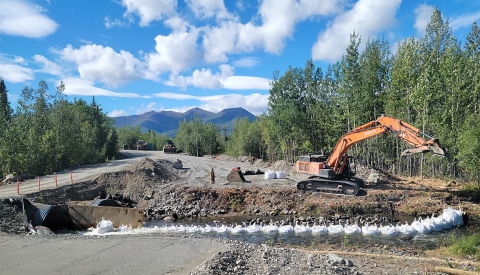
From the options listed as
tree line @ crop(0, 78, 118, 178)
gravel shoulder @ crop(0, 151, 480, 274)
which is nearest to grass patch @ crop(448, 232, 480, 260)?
gravel shoulder @ crop(0, 151, 480, 274)

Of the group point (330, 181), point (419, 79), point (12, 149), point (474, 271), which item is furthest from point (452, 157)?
point (12, 149)

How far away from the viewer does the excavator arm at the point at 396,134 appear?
1558cm

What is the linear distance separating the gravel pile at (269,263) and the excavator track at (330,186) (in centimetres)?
1157

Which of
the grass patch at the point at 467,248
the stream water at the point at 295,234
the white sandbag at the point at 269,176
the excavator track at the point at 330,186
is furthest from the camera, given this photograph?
the white sandbag at the point at 269,176

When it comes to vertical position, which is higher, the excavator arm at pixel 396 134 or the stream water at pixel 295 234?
the excavator arm at pixel 396 134

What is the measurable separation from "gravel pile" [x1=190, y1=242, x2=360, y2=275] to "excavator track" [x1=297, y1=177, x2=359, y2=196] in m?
11.6

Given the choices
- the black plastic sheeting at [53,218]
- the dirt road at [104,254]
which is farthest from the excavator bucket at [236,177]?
the dirt road at [104,254]

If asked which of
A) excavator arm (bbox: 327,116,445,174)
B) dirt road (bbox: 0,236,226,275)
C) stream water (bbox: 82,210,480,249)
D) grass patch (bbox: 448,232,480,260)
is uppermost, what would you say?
excavator arm (bbox: 327,116,445,174)

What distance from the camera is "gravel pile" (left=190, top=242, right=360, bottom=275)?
752cm

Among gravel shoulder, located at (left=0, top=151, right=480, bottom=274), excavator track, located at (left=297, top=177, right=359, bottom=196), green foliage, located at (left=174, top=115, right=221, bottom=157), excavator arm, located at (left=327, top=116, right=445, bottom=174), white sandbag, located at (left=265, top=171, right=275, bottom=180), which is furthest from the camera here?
green foliage, located at (left=174, top=115, right=221, bottom=157)

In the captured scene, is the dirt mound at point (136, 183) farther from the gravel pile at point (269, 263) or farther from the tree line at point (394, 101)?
the tree line at point (394, 101)

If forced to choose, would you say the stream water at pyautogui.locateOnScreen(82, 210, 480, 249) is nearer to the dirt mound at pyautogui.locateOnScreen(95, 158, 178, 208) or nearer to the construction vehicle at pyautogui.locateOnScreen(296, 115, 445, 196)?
the construction vehicle at pyautogui.locateOnScreen(296, 115, 445, 196)

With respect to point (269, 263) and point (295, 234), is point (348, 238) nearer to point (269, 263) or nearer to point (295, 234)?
point (295, 234)

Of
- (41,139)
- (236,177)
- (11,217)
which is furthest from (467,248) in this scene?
(41,139)
